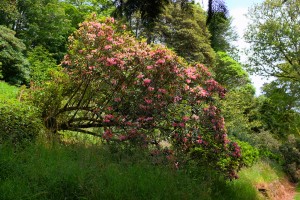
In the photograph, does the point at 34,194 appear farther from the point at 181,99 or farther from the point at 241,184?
the point at 241,184

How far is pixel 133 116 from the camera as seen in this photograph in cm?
671

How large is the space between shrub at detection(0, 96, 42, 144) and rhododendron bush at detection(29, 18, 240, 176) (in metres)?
1.12

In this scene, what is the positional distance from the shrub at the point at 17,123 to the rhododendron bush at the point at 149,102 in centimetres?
112

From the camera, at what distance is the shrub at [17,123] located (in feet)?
18.7

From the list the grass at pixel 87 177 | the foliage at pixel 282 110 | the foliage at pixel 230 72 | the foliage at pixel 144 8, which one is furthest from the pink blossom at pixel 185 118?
the foliage at pixel 230 72

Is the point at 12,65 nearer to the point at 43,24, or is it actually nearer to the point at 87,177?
the point at 43,24

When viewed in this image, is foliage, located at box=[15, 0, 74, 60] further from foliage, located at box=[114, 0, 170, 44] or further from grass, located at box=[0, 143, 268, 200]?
foliage, located at box=[114, 0, 170, 44]

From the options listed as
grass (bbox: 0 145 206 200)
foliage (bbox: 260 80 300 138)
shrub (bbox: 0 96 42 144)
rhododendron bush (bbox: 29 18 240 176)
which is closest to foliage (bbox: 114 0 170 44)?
rhododendron bush (bbox: 29 18 240 176)

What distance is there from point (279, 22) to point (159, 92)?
17710 mm

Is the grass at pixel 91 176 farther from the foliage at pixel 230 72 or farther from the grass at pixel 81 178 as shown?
the foliage at pixel 230 72

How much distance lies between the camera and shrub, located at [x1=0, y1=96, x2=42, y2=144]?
5707 mm

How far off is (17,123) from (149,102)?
2503mm

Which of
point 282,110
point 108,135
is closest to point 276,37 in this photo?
point 282,110

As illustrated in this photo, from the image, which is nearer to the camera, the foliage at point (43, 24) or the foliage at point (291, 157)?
the foliage at point (291, 157)
